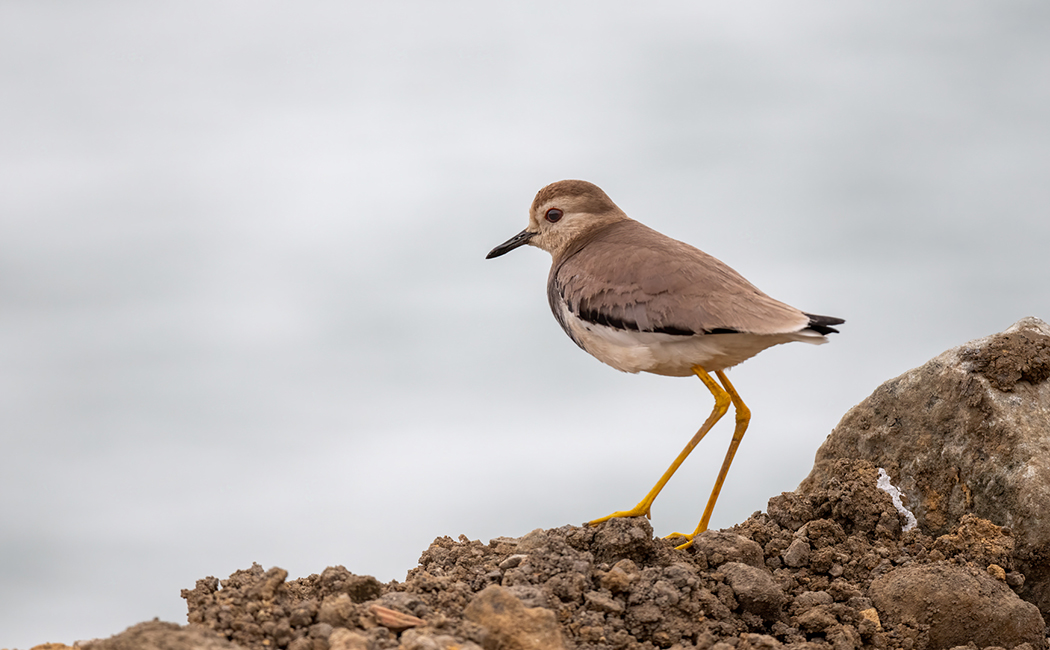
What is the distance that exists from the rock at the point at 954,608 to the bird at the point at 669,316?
→ 1.42 meters

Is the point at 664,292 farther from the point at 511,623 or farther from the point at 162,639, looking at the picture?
the point at 162,639

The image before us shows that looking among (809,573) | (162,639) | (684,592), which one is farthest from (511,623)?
(809,573)

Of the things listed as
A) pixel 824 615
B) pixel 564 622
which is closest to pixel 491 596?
pixel 564 622

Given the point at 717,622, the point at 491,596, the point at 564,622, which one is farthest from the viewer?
the point at 717,622

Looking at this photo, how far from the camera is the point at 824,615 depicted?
5988mm

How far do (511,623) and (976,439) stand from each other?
438cm

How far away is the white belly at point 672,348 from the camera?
629cm

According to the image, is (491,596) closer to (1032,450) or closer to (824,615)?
(824,615)

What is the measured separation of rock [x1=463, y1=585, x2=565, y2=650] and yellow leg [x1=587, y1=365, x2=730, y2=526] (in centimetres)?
193

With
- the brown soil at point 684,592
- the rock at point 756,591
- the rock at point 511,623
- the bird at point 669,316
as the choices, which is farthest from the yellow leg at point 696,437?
the rock at point 511,623

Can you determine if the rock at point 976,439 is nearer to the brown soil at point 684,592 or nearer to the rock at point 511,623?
the brown soil at point 684,592

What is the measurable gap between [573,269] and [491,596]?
304 centimetres

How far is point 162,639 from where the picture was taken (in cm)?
415

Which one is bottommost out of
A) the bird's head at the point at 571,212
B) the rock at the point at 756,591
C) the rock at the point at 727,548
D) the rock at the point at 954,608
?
the rock at the point at 954,608
